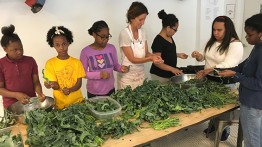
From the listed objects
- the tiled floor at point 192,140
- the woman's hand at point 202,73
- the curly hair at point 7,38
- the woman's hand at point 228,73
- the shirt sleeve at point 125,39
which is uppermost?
the curly hair at point 7,38

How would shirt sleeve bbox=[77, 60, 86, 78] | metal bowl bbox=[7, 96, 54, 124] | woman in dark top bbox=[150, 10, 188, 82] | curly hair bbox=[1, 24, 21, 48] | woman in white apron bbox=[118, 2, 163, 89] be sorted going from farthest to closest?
woman in dark top bbox=[150, 10, 188, 82]
woman in white apron bbox=[118, 2, 163, 89]
shirt sleeve bbox=[77, 60, 86, 78]
curly hair bbox=[1, 24, 21, 48]
metal bowl bbox=[7, 96, 54, 124]

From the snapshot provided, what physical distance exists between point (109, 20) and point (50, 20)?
87 cm

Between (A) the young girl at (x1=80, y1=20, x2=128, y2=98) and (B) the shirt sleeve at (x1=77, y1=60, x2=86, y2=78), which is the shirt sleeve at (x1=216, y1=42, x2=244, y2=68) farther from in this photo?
(B) the shirt sleeve at (x1=77, y1=60, x2=86, y2=78)

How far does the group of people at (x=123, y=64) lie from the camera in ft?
6.75

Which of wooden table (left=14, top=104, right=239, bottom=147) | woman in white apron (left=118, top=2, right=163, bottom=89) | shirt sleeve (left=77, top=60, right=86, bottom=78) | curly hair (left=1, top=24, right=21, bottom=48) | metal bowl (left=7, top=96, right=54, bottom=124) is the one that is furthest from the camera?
woman in white apron (left=118, top=2, right=163, bottom=89)

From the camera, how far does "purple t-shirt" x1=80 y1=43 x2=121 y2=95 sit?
258 cm

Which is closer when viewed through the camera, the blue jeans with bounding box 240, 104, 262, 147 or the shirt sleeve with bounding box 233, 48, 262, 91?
the shirt sleeve with bounding box 233, 48, 262, 91

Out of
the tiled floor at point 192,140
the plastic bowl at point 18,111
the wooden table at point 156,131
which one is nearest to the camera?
the wooden table at point 156,131

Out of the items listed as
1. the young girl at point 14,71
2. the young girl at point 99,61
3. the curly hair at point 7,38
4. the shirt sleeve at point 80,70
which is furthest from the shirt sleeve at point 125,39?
the curly hair at point 7,38

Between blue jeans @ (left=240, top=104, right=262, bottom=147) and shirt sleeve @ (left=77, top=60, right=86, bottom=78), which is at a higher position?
shirt sleeve @ (left=77, top=60, right=86, bottom=78)

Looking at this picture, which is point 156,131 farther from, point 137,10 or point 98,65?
point 137,10

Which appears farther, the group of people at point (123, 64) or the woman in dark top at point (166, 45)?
the woman in dark top at point (166, 45)

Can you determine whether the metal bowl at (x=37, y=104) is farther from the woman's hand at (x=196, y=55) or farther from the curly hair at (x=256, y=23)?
the curly hair at (x=256, y=23)

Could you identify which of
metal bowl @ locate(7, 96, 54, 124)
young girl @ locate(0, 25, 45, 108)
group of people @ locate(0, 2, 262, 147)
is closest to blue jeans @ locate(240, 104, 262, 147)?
group of people @ locate(0, 2, 262, 147)
